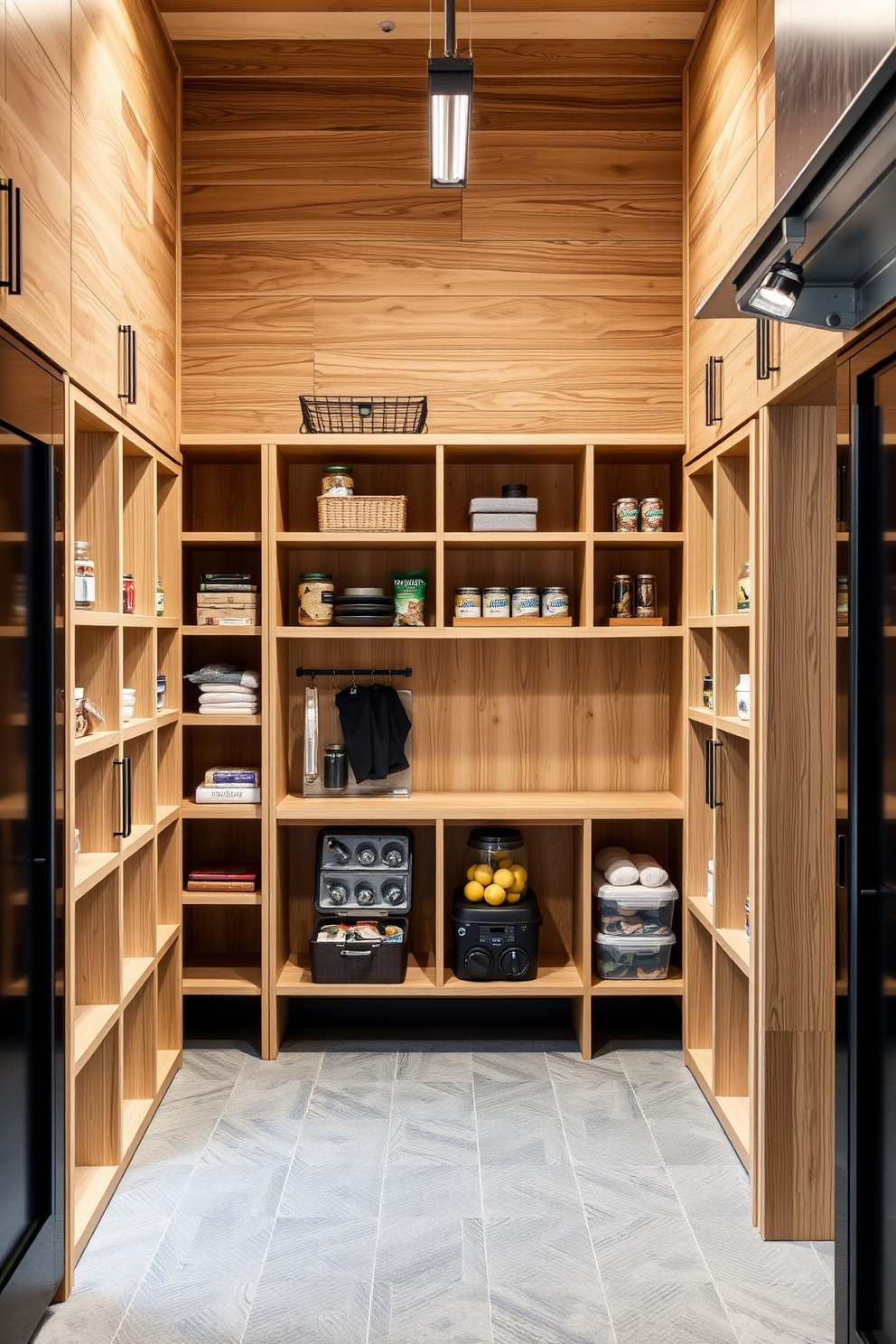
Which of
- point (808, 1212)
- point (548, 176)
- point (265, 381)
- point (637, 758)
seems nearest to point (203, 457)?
point (265, 381)

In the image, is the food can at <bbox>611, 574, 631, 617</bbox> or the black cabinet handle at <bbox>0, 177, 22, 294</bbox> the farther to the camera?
the food can at <bbox>611, 574, 631, 617</bbox>

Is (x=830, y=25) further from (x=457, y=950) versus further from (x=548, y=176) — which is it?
(x=457, y=950)

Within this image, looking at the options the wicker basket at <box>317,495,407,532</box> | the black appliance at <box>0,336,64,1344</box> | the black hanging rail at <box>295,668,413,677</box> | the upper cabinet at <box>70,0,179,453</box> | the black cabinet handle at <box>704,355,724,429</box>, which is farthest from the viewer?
the black hanging rail at <box>295,668,413,677</box>

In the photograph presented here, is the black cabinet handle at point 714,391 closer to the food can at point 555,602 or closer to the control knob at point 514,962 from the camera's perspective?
the food can at point 555,602

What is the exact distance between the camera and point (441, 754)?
377 cm

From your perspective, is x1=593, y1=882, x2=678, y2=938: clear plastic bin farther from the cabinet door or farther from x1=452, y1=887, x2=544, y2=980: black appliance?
the cabinet door

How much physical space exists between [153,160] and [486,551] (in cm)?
169

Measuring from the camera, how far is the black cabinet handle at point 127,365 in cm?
266

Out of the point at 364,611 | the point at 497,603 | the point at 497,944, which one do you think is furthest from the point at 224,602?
the point at 497,944

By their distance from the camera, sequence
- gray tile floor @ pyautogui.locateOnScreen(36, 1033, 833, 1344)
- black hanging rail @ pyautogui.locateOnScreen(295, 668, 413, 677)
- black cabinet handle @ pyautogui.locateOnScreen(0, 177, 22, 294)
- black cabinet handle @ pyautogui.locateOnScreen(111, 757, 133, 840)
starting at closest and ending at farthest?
1. black cabinet handle @ pyautogui.locateOnScreen(0, 177, 22, 294)
2. gray tile floor @ pyautogui.locateOnScreen(36, 1033, 833, 1344)
3. black cabinet handle @ pyautogui.locateOnScreen(111, 757, 133, 840)
4. black hanging rail @ pyautogui.locateOnScreen(295, 668, 413, 677)

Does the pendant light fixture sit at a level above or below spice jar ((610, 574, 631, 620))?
above

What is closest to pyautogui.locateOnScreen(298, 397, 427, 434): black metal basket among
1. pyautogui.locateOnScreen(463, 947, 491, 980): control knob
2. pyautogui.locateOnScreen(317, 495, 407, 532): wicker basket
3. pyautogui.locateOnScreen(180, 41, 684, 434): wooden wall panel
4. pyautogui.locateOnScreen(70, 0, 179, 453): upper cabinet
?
pyautogui.locateOnScreen(180, 41, 684, 434): wooden wall panel

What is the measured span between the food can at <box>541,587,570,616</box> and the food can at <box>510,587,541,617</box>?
32 millimetres

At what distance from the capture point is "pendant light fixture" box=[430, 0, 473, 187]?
2316mm
